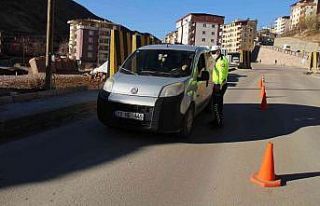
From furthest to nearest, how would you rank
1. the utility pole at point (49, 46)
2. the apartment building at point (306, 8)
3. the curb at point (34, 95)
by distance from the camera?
the apartment building at point (306, 8) → the utility pole at point (49, 46) → the curb at point (34, 95)

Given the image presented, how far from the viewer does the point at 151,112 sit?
320 inches

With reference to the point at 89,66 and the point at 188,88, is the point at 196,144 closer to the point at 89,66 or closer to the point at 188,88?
the point at 188,88

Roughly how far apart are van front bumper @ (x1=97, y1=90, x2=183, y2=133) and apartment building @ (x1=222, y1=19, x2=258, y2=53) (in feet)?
431

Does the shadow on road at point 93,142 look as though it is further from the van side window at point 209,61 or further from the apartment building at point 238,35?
the apartment building at point 238,35

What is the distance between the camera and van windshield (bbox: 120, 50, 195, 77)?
9.21m

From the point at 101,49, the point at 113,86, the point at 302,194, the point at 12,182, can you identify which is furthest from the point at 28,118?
the point at 101,49

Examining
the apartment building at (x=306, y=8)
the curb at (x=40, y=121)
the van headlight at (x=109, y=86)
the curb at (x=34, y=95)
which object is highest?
the apartment building at (x=306, y=8)

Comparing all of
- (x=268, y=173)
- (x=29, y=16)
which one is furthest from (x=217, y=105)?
(x=29, y=16)

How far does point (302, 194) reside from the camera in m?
5.97

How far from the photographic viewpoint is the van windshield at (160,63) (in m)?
9.21

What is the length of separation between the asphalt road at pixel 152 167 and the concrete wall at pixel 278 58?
301 ft

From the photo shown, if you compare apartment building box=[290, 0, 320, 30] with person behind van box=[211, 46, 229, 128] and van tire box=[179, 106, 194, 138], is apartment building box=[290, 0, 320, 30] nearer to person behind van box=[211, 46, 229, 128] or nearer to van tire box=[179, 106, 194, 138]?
person behind van box=[211, 46, 229, 128]

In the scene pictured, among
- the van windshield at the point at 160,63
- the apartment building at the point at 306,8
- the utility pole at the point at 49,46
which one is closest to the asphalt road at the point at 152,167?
the van windshield at the point at 160,63

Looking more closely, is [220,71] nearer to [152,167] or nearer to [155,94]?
[155,94]
